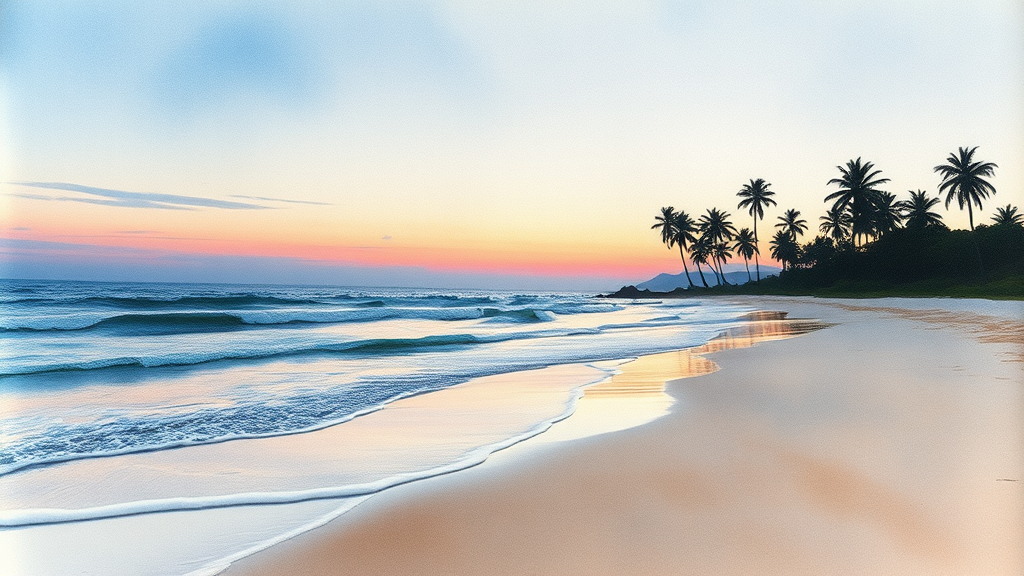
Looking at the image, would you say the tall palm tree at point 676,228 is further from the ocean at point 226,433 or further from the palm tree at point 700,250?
the ocean at point 226,433

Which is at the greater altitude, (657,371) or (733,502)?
(733,502)

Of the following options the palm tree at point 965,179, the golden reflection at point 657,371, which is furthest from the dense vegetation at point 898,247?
the golden reflection at point 657,371

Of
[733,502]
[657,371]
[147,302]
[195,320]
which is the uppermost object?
[147,302]

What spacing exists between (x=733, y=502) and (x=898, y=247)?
57727 mm

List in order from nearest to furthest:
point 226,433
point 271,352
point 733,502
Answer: point 733,502, point 226,433, point 271,352

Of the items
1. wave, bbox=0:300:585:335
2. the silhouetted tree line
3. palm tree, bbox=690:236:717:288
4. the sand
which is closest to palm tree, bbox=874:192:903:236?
the silhouetted tree line

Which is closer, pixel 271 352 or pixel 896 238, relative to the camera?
pixel 271 352

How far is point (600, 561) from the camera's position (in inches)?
100

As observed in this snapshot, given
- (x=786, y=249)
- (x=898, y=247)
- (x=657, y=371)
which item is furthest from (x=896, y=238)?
(x=657, y=371)

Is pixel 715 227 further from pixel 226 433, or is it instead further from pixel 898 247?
pixel 226 433

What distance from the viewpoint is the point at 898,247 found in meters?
→ 50.7

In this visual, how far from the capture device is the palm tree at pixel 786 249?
76.6 meters

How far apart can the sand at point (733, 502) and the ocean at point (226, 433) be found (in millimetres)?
480

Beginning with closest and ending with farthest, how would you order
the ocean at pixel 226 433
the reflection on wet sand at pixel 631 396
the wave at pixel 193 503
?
the ocean at pixel 226 433, the wave at pixel 193 503, the reflection on wet sand at pixel 631 396
